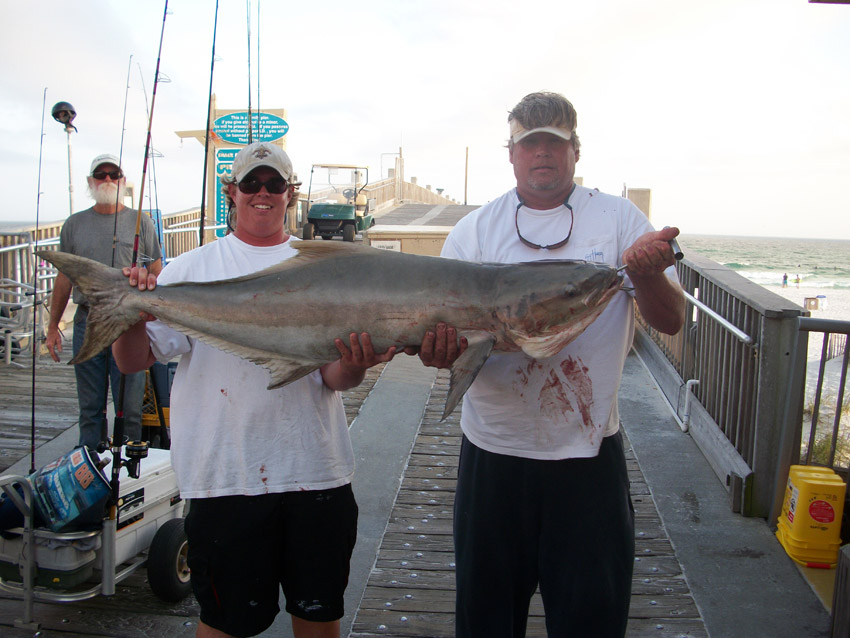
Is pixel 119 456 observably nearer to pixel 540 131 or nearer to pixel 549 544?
pixel 549 544

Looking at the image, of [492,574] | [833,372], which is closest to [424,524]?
[492,574]

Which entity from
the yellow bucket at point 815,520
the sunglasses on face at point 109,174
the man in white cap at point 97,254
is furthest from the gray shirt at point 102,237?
the yellow bucket at point 815,520

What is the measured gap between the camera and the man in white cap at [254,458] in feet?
7.70

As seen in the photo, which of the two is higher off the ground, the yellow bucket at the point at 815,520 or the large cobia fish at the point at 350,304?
the large cobia fish at the point at 350,304

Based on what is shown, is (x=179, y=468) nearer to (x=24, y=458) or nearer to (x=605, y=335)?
(x=605, y=335)

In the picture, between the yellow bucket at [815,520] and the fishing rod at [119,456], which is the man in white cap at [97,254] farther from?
the yellow bucket at [815,520]

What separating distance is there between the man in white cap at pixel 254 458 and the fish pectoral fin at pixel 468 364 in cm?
27

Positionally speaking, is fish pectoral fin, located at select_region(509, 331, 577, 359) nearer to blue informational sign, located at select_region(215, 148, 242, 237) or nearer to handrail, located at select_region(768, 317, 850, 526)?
handrail, located at select_region(768, 317, 850, 526)

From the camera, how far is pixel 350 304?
7.59ft

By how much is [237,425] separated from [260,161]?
0.95 meters

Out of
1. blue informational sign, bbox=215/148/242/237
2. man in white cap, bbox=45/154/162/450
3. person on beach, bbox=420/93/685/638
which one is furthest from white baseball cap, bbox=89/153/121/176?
blue informational sign, bbox=215/148/242/237

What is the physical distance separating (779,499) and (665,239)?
262cm

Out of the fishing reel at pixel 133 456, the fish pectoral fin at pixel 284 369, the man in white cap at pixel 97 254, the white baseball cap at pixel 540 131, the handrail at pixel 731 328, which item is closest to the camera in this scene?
the fish pectoral fin at pixel 284 369

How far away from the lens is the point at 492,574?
8.05ft
